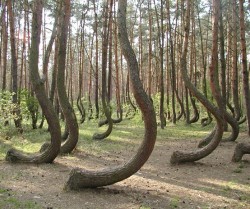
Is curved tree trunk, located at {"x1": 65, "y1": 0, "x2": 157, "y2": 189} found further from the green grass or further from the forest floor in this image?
the green grass

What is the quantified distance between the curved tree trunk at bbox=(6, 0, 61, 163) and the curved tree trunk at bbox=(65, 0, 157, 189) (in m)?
2.86

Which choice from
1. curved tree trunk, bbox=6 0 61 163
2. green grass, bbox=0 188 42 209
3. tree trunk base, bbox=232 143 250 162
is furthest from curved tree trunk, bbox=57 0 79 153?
tree trunk base, bbox=232 143 250 162

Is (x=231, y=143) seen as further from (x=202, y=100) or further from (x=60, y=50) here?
(x=60, y=50)

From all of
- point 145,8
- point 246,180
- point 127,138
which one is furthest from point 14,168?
point 145,8

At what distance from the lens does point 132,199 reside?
679cm

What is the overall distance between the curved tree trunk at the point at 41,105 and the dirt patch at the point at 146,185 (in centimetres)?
28

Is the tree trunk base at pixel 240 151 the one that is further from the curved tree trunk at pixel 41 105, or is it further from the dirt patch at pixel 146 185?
the curved tree trunk at pixel 41 105

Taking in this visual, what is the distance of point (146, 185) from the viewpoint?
7996 millimetres

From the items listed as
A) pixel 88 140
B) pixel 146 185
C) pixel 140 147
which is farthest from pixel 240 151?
pixel 88 140

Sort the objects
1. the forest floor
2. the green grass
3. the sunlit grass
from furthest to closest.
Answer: the sunlit grass, the forest floor, the green grass

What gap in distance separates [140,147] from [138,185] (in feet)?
5.39

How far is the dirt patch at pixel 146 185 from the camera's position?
654 cm

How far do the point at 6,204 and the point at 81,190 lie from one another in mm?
1564

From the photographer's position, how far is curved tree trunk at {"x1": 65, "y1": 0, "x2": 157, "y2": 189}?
6246 mm
